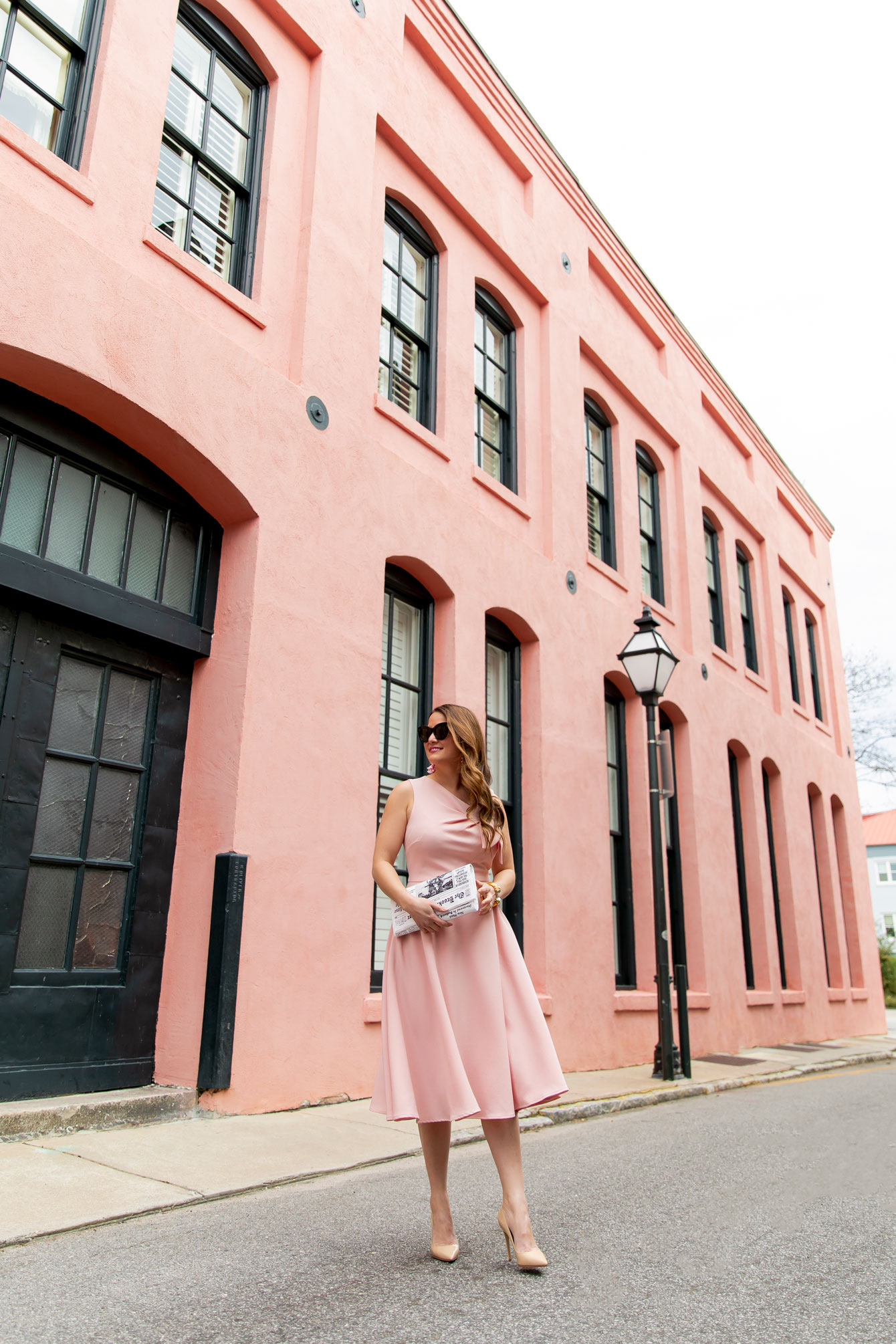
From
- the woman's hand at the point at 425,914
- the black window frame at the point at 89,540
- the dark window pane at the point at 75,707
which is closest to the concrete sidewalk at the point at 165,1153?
the woman's hand at the point at 425,914

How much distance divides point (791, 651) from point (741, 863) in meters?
5.62

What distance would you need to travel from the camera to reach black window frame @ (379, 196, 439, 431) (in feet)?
29.2

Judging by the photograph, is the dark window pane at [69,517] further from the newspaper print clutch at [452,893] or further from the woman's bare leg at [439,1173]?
the woman's bare leg at [439,1173]

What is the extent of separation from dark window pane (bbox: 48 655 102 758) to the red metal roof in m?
54.8

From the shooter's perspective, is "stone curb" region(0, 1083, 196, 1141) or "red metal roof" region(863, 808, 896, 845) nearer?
"stone curb" region(0, 1083, 196, 1141)

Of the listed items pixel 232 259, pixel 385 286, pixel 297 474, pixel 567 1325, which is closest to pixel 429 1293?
pixel 567 1325

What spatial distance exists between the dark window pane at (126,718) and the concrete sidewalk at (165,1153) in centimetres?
192

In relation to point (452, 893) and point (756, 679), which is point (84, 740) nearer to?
point (452, 893)

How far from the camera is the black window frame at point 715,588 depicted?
1552 cm

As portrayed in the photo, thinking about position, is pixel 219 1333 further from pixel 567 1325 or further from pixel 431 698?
pixel 431 698

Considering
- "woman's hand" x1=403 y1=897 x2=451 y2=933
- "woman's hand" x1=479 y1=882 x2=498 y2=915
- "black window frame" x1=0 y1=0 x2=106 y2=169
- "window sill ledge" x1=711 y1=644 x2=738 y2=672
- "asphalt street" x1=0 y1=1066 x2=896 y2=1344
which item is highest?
"black window frame" x1=0 y1=0 x2=106 y2=169

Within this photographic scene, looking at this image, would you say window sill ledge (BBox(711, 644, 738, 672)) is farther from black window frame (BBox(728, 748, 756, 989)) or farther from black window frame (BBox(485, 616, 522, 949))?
black window frame (BBox(485, 616, 522, 949))

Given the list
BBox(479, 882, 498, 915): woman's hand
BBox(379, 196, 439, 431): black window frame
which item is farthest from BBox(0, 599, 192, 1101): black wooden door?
BBox(379, 196, 439, 431): black window frame

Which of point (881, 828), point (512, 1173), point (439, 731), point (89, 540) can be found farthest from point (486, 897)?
point (881, 828)
